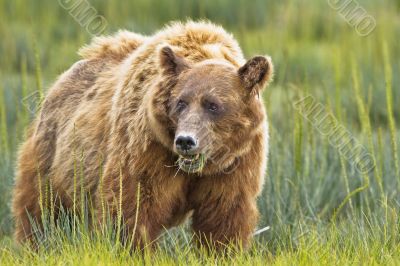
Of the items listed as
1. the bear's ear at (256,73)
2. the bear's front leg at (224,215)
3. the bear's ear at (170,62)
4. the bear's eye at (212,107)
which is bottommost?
the bear's front leg at (224,215)

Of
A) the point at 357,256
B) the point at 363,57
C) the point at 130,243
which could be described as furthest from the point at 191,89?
the point at 363,57

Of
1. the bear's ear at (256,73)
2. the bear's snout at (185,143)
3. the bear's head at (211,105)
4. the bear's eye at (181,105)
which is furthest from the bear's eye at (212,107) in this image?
the bear's snout at (185,143)

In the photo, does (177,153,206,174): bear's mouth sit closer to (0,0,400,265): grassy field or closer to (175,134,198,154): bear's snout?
(175,134,198,154): bear's snout

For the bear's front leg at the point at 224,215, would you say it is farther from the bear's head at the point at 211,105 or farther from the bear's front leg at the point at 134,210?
the bear's front leg at the point at 134,210

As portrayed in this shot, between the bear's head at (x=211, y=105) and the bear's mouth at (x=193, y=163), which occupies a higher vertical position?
the bear's head at (x=211, y=105)

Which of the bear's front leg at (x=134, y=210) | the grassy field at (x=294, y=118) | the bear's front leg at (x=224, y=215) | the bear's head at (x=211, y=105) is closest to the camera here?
the grassy field at (x=294, y=118)

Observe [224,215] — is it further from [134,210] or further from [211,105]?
[211,105]

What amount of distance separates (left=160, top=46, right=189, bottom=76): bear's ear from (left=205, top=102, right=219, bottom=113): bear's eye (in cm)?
29

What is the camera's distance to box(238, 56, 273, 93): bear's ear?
5.47 metres

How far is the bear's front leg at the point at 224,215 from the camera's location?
5703mm

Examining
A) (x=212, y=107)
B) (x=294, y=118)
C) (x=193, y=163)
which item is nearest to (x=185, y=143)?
(x=193, y=163)

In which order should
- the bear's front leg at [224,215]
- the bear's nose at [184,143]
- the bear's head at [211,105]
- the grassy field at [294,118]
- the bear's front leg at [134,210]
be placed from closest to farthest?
the bear's nose at [184,143]
the grassy field at [294,118]
the bear's head at [211,105]
the bear's front leg at [134,210]
the bear's front leg at [224,215]

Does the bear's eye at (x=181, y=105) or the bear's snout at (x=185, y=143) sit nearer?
the bear's snout at (x=185, y=143)

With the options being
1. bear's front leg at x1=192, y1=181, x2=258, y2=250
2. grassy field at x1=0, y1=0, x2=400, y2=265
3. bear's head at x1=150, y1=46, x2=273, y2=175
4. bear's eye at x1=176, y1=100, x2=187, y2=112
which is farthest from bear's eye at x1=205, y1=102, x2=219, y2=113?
grassy field at x1=0, y1=0, x2=400, y2=265
